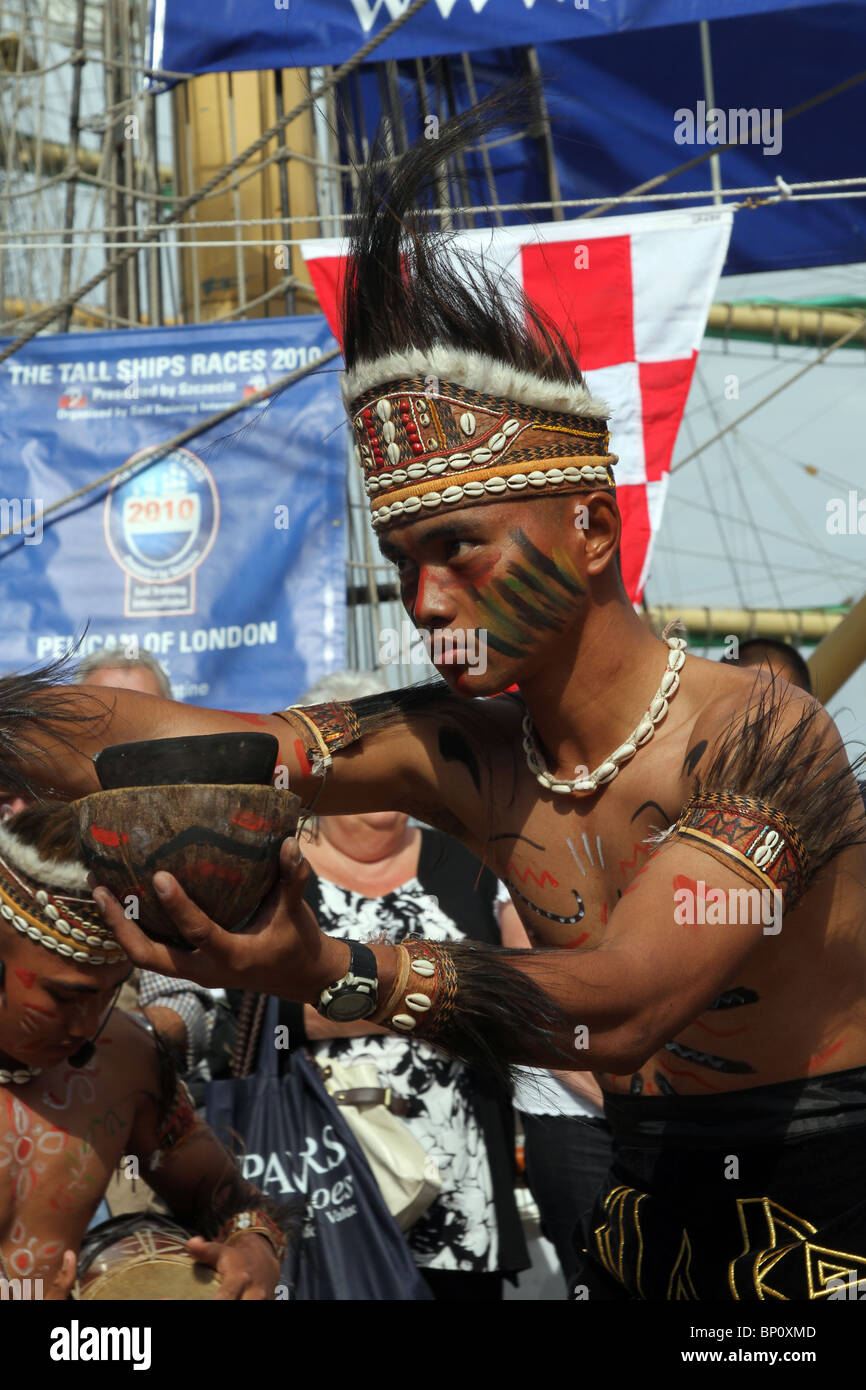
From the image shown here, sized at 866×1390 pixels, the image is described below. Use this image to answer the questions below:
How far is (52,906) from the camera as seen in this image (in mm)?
2734

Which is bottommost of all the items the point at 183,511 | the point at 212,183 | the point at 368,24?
the point at 183,511

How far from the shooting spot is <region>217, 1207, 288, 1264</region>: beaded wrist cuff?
125 inches

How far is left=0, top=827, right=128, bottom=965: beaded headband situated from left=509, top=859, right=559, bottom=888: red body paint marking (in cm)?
81

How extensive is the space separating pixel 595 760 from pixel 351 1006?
2.23ft

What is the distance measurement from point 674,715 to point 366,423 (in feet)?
2.11

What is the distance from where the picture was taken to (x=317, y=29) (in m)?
5.39

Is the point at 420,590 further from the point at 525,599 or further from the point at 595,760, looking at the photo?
the point at 595,760

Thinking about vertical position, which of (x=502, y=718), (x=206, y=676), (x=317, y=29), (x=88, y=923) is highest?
(x=317, y=29)

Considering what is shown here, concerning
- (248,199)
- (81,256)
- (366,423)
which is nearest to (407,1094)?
(366,423)

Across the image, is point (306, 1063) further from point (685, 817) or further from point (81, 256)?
point (81, 256)

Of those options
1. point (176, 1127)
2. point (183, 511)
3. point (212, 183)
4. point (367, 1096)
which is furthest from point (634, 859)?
point (212, 183)

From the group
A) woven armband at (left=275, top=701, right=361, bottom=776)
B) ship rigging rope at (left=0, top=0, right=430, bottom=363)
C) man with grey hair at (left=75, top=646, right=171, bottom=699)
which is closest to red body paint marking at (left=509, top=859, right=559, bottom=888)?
woven armband at (left=275, top=701, right=361, bottom=776)
